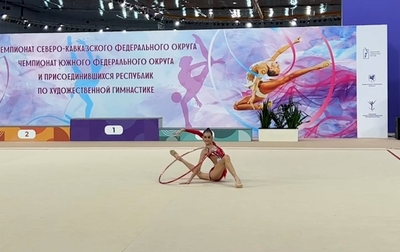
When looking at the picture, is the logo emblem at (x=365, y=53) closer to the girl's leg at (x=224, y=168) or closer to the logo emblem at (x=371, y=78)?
the logo emblem at (x=371, y=78)

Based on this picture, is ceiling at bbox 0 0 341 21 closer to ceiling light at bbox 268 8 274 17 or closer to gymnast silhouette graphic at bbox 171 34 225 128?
ceiling light at bbox 268 8 274 17

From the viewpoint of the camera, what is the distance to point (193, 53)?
1076 cm

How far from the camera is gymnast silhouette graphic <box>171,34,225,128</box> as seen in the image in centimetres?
1070

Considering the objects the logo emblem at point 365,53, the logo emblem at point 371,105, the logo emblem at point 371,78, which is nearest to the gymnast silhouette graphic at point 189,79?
the logo emblem at point 365,53

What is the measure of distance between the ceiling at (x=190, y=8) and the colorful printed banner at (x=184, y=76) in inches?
261

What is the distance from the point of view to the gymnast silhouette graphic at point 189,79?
10.7 metres

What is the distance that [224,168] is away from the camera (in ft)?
15.4

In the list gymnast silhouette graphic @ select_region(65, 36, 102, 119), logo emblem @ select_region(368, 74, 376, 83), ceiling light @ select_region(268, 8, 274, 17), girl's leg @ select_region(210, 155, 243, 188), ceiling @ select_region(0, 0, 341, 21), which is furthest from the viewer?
ceiling light @ select_region(268, 8, 274, 17)

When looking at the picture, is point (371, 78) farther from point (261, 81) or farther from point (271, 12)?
point (271, 12)

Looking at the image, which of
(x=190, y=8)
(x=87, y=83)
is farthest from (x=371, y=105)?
(x=190, y=8)

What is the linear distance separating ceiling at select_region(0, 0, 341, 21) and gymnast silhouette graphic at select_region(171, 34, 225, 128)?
7292 millimetres

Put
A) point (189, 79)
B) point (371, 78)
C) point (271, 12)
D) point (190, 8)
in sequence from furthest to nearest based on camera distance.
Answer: point (271, 12) < point (190, 8) < point (189, 79) < point (371, 78)

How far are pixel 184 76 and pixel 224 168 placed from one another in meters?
6.27

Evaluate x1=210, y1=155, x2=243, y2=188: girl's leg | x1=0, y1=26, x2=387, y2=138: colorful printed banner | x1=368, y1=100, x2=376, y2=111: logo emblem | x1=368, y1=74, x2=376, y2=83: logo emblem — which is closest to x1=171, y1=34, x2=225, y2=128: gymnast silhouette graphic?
x1=0, y1=26, x2=387, y2=138: colorful printed banner
